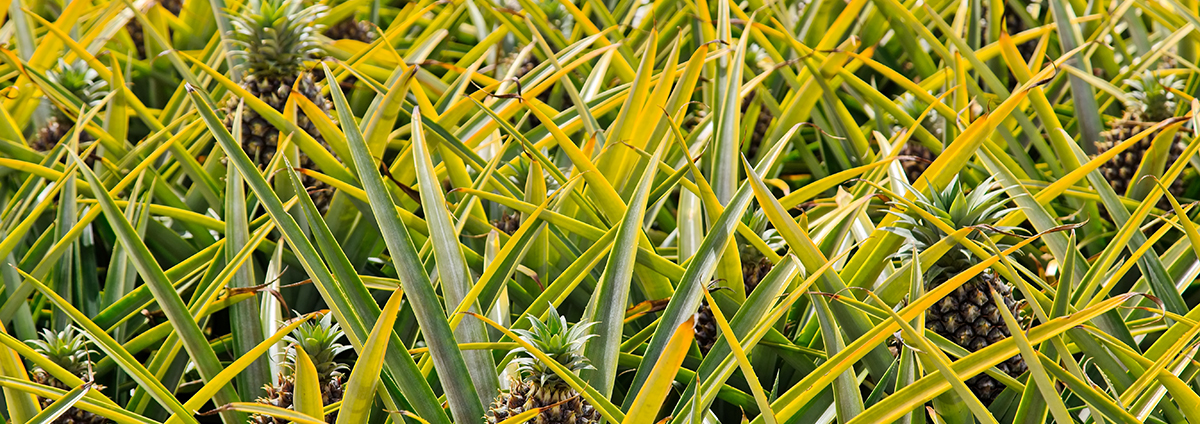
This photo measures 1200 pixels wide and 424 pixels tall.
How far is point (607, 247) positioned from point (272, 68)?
882 millimetres

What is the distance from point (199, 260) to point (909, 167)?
4.74 feet

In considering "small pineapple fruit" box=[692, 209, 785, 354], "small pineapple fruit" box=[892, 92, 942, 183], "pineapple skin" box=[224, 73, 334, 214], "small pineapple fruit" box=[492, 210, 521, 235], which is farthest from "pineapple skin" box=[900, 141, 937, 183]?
"pineapple skin" box=[224, 73, 334, 214]

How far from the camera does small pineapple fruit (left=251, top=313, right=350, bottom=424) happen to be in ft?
3.23

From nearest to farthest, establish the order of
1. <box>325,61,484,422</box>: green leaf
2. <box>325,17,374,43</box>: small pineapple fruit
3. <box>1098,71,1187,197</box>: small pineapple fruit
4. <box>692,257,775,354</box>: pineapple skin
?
<box>325,61,484,422</box>: green leaf, <box>692,257,775,354</box>: pineapple skin, <box>1098,71,1187,197</box>: small pineapple fruit, <box>325,17,374,43</box>: small pineapple fruit

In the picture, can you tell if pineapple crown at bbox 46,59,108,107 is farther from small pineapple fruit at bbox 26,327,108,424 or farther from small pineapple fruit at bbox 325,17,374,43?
small pineapple fruit at bbox 26,327,108,424

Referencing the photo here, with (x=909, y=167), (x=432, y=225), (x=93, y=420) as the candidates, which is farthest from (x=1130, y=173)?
(x=93, y=420)

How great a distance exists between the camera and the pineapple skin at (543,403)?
88 centimetres

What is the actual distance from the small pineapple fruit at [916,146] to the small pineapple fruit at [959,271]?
0.65 meters

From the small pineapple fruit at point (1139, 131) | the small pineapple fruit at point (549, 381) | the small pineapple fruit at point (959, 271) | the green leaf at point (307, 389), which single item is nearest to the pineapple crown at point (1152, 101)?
the small pineapple fruit at point (1139, 131)

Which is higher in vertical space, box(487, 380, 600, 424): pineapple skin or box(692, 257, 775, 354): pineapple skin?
box(487, 380, 600, 424): pineapple skin

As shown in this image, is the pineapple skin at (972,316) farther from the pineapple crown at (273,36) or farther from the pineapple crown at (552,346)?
the pineapple crown at (273,36)

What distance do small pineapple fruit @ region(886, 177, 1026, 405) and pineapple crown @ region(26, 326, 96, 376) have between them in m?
1.17

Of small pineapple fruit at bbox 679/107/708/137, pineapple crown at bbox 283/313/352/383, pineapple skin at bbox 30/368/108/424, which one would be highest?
small pineapple fruit at bbox 679/107/708/137

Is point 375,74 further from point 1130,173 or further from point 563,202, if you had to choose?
point 1130,173
